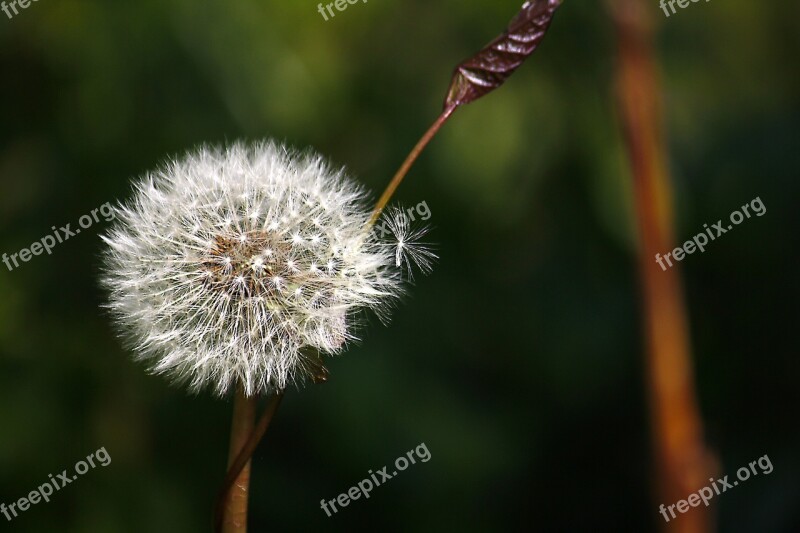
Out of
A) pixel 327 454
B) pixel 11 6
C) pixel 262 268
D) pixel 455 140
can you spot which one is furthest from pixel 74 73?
pixel 262 268

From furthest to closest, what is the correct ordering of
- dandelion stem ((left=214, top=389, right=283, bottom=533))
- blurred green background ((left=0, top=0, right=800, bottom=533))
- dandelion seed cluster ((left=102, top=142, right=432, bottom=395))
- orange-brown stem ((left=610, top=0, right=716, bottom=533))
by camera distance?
blurred green background ((left=0, top=0, right=800, bottom=533)) → dandelion seed cluster ((left=102, top=142, right=432, bottom=395)) → dandelion stem ((left=214, top=389, right=283, bottom=533)) → orange-brown stem ((left=610, top=0, right=716, bottom=533))

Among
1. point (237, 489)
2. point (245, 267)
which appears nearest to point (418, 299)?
point (245, 267)

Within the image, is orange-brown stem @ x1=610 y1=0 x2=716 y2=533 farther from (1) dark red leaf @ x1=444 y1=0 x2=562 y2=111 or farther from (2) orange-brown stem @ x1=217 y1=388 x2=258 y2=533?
(2) orange-brown stem @ x1=217 y1=388 x2=258 y2=533

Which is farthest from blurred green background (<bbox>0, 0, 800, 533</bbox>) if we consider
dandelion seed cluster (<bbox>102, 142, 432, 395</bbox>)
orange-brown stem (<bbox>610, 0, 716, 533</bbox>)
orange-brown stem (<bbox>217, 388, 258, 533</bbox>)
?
orange-brown stem (<bbox>610, 0, 716, 533</bbox>)

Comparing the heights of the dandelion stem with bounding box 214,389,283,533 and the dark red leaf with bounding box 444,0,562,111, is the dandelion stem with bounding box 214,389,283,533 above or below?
below

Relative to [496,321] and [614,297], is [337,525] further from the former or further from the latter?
[614,297]
